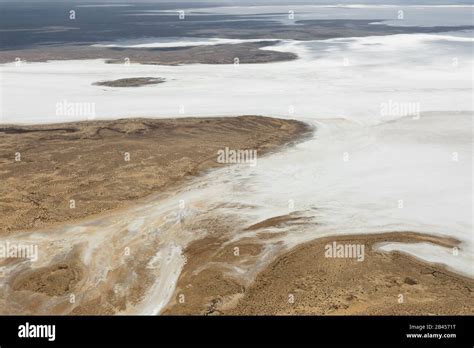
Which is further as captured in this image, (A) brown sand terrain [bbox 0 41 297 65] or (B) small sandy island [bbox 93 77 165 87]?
(A) brown sand terrain [bbox 0 41 297 65]

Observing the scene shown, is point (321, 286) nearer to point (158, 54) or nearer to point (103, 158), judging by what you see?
point (103, 158)

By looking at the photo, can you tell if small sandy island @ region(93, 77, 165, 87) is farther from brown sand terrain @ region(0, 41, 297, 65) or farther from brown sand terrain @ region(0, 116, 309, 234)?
brown sand terrain @ region(0, 116, 309, 234)

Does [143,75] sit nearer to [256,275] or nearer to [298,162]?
[298,162]

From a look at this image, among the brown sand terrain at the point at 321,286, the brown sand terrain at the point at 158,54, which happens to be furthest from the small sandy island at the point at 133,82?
the brown sand terrain at the point at 321,286

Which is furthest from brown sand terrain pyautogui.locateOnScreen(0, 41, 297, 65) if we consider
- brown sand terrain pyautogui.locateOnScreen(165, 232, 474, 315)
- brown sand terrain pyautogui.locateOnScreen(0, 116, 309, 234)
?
brown sand terrain pyautogui.locateOnScreen(165, 232, 474, 315)
